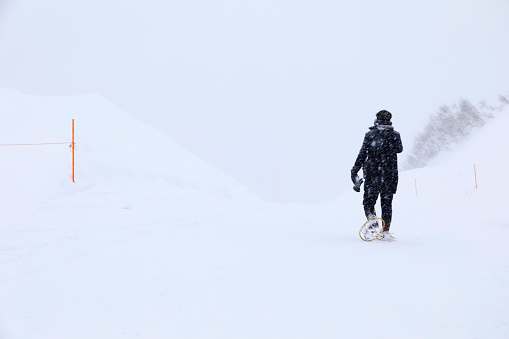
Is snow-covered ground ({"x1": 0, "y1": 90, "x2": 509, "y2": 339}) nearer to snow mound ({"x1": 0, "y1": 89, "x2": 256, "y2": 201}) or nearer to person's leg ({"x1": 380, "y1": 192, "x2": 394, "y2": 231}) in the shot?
snow mound ({"x1": 0, "y1": 89, "x2": 256, "y2": 201})

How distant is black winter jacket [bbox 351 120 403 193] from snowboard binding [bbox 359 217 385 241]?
577mm

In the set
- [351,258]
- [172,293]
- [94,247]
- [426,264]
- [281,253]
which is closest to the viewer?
[172,293]

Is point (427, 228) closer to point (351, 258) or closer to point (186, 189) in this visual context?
point (351, 258)

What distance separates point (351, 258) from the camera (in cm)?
409

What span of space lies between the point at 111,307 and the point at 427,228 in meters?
6.20

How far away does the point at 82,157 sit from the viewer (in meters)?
10.6

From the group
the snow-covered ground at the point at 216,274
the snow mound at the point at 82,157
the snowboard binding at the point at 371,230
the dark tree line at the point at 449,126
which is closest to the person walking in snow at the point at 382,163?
the snowboard binding at the point at 371,230

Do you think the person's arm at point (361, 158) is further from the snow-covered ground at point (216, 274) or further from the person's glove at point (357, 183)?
the snow-covered ground at point (216, 274)

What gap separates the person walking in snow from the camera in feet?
19.2

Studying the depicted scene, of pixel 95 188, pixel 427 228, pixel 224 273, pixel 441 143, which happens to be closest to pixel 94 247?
pixel 224 273

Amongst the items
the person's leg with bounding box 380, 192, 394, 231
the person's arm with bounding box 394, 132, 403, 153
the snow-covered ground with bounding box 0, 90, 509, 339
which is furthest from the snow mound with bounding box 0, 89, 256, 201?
the person's arm with bounding box 394, 132, 403, 153

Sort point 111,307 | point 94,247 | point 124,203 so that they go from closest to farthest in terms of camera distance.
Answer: point 111,307
point 94,247
point 124,203

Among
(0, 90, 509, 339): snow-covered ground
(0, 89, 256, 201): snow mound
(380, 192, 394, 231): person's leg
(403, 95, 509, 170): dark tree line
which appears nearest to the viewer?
(0, 90, 509, 339): snow-covered ground

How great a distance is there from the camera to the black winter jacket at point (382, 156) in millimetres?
5883
